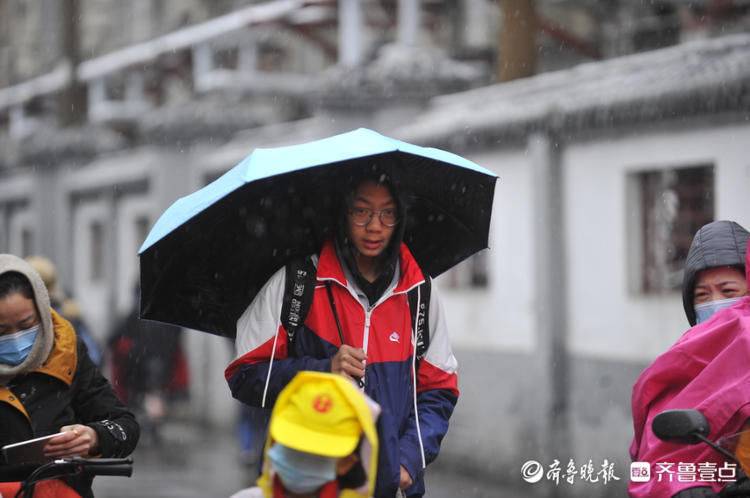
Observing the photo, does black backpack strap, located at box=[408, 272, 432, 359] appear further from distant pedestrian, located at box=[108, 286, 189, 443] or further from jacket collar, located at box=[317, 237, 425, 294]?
distant pedestrian, located at box=[108, 286, 189, 443]

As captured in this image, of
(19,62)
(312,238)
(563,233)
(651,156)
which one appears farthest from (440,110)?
(19,62)

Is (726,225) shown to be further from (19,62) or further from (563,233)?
(19,62)

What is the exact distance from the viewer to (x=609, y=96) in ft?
30.9

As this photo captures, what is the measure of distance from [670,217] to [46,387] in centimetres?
644

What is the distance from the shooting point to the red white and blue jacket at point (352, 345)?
379cm

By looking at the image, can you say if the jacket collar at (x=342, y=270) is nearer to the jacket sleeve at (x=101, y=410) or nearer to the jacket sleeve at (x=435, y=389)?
the jacket sleeve at (x=435, y=389)

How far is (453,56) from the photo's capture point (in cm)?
1834

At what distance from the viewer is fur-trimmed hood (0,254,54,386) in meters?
3.94

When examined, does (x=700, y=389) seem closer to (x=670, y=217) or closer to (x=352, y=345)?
(x=352, y=345)

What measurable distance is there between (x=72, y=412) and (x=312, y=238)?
1023mm

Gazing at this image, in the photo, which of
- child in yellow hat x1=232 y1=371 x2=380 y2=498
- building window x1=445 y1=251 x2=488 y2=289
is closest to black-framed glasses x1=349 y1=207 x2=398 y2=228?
child in yellow hat x1=232 y1=371 x2=380 y2=498

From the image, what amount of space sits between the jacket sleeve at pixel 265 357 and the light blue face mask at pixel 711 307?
1.31m

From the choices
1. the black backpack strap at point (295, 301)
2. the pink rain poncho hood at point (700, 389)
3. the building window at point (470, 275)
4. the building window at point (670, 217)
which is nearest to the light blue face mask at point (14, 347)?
the black backpack strap at point (295, 301)

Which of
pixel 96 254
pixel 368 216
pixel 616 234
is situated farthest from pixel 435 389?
pixel 96 254
